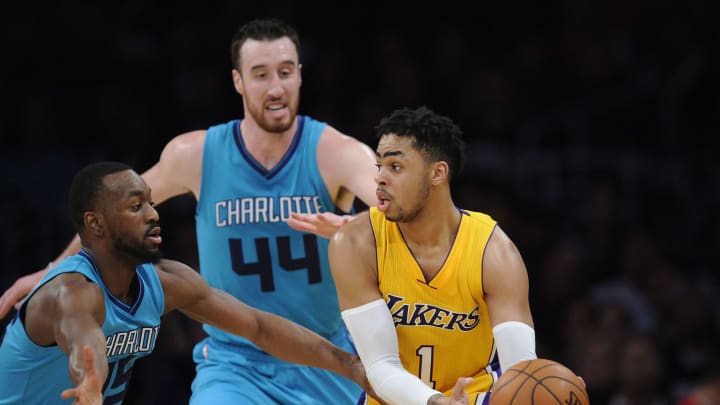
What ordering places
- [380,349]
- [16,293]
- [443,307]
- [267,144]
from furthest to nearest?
[267,144], [16,293], [443,307], [380,349]

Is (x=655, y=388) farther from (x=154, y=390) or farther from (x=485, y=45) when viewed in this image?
(x=485, y=45)

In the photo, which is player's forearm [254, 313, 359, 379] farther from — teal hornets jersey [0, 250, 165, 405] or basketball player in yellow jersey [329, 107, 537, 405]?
teal hornets jersey [0, 250, 165, 405]

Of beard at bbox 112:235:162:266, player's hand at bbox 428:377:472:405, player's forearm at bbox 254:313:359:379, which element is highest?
beard at bbox 112:235:162:266

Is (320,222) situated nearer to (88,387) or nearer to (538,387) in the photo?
(538,387)

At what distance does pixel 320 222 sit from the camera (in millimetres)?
5164

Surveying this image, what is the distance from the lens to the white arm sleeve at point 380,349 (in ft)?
14.9

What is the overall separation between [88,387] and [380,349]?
1238 millimetres

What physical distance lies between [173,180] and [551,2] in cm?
625

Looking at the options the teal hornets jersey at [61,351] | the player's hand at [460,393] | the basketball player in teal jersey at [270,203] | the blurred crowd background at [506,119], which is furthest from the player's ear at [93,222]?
the blurred crowd background at [506,119]

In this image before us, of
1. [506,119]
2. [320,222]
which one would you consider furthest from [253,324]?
[506,119]

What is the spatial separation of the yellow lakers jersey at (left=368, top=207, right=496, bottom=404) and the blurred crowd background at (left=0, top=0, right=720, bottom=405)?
3383 millimetres

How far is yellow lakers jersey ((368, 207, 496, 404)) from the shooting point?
4.71 meters

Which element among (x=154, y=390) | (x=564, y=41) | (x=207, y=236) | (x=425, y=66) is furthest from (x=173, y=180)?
(x=564, y=41)

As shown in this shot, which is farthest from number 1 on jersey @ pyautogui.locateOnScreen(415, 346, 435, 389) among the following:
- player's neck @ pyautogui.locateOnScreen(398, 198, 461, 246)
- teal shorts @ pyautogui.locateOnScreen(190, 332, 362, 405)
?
teal shorts @ pyautogui.locateOnScreen(190, 332, 362, 405)
